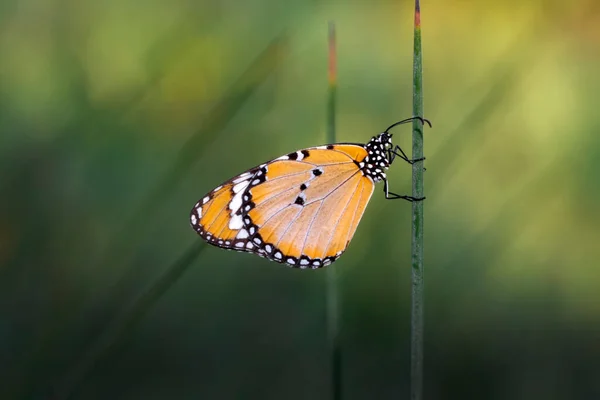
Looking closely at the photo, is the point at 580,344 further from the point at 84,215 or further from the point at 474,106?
the point at 84,215

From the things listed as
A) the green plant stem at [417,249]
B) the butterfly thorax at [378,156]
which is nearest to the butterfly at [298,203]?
the butterfly thorax at [378,156]

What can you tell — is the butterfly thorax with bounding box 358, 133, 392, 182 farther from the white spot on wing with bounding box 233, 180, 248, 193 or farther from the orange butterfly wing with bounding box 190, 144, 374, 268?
the white spot on wing with bounding box 233, 180, 248, 193

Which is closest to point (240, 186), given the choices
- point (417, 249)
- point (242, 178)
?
point (242, 178)

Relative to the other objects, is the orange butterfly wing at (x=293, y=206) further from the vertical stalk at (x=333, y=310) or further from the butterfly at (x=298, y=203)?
the vertical stalk at (x=333, y=310)

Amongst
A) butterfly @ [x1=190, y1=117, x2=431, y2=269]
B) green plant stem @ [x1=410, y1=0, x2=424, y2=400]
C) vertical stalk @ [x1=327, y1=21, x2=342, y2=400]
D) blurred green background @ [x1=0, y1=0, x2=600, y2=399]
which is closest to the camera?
green plant stem @ [x1=410, y1=0, x2=424, y2=400]

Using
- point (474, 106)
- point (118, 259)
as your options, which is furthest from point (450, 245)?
point (118, 259)

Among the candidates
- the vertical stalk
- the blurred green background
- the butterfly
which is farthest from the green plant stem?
the blurred green background

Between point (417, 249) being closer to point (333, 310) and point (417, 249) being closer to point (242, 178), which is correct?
point (333, 310)

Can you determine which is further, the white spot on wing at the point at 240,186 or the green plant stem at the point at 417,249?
the white spot on wing at the point at 240,186
